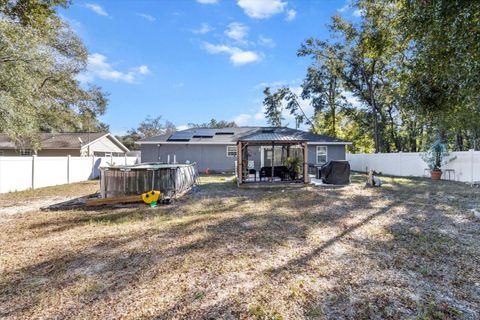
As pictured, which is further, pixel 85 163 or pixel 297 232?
pixel 85 163

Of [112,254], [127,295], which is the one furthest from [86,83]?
[127,295]

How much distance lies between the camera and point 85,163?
52.4ft

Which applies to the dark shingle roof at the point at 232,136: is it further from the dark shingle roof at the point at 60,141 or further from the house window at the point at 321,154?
the dark shingle roof at the point at 60,141

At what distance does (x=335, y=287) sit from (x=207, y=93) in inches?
1251

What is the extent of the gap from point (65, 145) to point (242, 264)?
22.9m

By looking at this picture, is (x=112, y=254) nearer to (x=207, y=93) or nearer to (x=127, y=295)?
(x=127, y=295)

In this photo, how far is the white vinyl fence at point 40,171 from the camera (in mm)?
10383

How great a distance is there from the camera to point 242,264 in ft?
12.4

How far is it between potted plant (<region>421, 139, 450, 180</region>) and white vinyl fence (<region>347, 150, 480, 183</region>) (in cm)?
30

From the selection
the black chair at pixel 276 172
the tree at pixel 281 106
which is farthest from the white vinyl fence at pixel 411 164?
the tree at pixel 281 106

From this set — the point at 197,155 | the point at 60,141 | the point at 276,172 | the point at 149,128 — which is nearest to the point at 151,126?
Answer: the point at 149,128

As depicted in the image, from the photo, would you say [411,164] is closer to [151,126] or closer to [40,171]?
[40,171]

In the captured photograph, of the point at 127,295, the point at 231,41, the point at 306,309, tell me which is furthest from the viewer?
the point at 231,41

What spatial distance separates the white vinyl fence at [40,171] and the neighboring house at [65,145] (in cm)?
647
